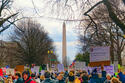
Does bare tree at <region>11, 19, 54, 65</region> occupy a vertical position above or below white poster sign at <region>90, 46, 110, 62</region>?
above

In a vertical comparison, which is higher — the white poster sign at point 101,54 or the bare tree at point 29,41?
the bare tree at point 29,41

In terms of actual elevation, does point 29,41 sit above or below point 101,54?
above

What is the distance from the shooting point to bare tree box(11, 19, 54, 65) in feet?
164

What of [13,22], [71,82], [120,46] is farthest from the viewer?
[120,46]

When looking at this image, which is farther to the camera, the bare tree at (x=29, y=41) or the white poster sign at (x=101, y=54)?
the bare tree at (x=29, y=41)

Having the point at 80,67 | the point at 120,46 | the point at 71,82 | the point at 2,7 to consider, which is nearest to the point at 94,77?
the point at 71,82

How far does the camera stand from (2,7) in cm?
1440

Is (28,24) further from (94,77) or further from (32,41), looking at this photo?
(94,77)

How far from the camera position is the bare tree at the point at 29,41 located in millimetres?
50125

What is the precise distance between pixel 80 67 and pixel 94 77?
5.24 meters

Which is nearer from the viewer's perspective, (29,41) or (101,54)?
(101,54)

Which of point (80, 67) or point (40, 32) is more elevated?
point (40, 32)

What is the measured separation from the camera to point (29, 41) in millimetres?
50938

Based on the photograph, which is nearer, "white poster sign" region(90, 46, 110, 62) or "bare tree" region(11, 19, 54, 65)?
"white poster sign" region(90, 46, 110, 62)
